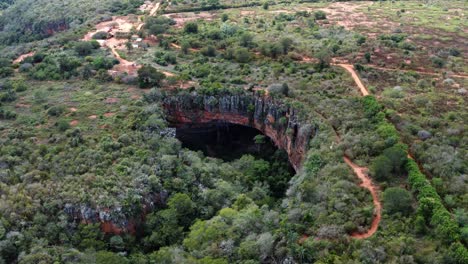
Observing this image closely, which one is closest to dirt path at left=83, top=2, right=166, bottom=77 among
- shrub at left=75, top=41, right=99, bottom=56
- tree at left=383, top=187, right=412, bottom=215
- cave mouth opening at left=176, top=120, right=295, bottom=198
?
shrub at left=75, top=41, right=99, bottom=56

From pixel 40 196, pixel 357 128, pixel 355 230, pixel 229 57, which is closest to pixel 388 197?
pixel 355 230

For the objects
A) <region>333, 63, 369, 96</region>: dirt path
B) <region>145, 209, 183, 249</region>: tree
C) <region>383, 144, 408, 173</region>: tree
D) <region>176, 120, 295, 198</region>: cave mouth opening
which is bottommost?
<region>176, 120, 295, 198</region>: cave mouth opening

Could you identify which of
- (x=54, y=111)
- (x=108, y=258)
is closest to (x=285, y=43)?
(x=54, y=111)

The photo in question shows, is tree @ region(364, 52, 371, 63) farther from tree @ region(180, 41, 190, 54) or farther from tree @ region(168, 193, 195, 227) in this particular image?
tree @ region(168, 193, 195, 227)

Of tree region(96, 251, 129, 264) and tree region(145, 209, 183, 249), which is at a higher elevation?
tree region(96, 251, 129, 264)

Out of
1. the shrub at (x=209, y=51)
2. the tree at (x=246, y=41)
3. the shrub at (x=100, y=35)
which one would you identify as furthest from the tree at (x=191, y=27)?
the shrub at (x=100, y=35)

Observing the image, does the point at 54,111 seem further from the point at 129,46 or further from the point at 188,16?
the point at 188,16

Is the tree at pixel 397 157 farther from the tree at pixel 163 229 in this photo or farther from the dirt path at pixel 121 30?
the dirt path at pixel 121 30
